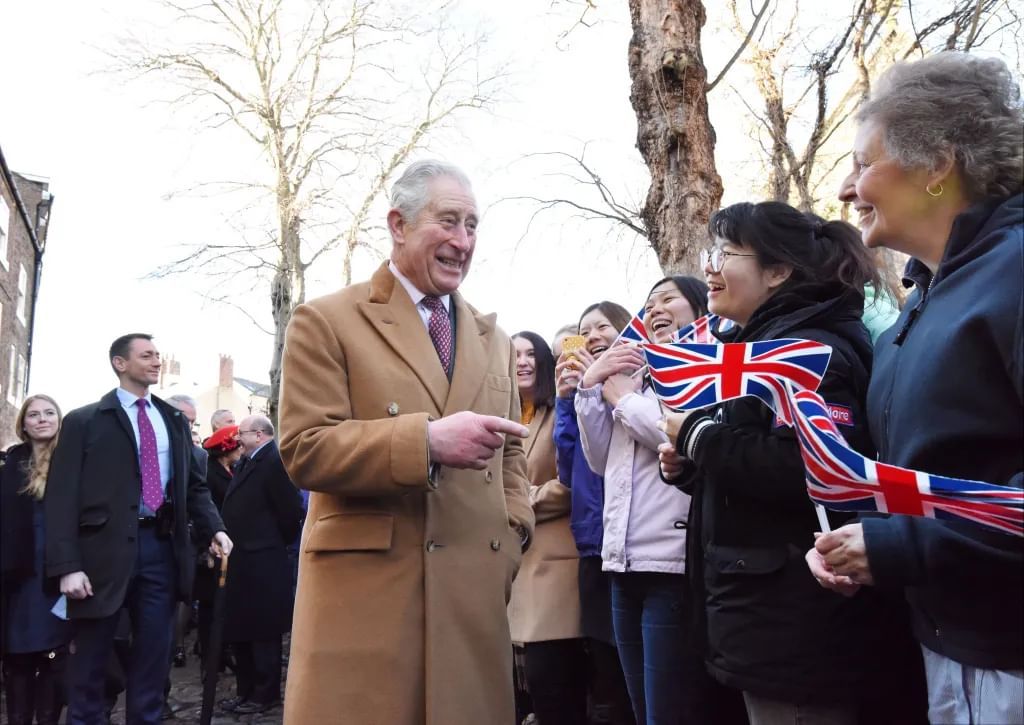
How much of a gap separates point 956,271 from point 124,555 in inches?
187

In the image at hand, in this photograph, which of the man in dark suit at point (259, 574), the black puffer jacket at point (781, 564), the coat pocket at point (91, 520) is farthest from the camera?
the man in dark suit at point (259, 574)

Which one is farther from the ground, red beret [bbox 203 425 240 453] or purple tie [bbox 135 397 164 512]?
red beret [bbox 203 425 240 453]

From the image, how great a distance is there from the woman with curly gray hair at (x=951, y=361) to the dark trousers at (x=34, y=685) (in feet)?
19.0

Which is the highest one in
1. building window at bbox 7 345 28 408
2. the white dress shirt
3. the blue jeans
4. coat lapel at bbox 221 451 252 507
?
building window at bbox 7 345 28 408

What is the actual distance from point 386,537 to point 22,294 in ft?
106

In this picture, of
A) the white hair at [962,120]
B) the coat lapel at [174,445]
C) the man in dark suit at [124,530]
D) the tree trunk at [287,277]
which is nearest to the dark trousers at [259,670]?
the man in dark suit at [124,530]

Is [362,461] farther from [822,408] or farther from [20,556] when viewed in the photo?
[20,556]

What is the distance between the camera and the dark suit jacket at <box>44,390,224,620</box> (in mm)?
5125

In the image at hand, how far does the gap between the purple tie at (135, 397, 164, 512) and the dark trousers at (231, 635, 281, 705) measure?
1936mm

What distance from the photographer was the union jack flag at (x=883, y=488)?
1645mm

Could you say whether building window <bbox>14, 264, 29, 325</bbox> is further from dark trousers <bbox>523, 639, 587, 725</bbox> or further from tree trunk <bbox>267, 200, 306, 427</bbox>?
dark trousers <bbox>523, 639, 587, 725</bbox>

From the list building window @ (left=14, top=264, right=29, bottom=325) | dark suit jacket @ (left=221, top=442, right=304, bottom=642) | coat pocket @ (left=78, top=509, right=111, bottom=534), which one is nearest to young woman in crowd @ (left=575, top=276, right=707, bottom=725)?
coat pocket @ (left=78, top=509, right=111, bottom=534)

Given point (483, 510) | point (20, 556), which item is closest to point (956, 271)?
point (483, 510)

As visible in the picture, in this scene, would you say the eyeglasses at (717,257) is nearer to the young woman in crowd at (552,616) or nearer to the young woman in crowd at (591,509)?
the young woman in crowd at (591,509)
